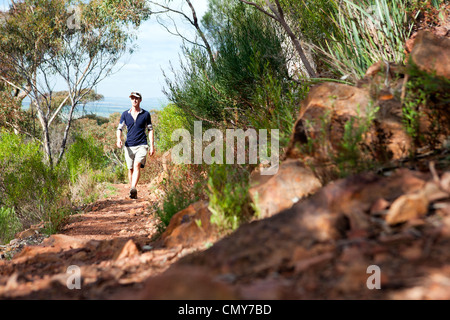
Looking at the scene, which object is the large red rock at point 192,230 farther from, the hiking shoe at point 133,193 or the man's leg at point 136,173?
the hiking shoe at point 133,193

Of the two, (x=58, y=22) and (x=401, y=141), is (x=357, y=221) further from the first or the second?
(x=58, y=22)

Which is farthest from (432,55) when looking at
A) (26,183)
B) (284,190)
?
(26,183)

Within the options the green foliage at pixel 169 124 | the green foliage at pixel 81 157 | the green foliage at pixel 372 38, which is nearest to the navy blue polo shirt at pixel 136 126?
the green foliage at pixel 169 124

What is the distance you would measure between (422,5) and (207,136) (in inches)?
157

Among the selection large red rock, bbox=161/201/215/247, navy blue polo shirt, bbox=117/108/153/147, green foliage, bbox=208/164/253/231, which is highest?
navy blue polo shirt, bbox=117/108/153/147

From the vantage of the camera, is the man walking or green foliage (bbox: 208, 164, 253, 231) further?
the man walking

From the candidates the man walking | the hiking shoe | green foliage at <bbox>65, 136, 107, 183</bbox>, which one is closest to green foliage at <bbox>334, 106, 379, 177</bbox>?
the man walking

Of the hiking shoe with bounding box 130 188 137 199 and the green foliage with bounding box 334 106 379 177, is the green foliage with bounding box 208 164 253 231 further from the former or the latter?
the hiking shoe with bounding box 130 188 137 199

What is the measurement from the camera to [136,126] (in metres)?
7.32

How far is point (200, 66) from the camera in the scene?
7.86 metres

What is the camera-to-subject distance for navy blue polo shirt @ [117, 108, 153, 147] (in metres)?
7.32

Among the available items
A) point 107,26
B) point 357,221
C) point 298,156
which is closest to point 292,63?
point 298,156

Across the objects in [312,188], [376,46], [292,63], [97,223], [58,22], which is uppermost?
[58,22]

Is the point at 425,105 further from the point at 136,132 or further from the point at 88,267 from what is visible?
the point at 136,132
